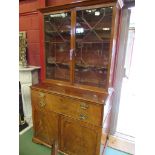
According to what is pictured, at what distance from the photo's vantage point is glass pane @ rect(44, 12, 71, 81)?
75.7 inches

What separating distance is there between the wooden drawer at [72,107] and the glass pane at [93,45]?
0.35 meters

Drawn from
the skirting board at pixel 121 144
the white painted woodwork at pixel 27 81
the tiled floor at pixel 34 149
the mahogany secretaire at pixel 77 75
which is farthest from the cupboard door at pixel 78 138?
the white painted woodwork at pixel 27 81

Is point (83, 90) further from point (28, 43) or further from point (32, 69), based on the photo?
point (28, 43)

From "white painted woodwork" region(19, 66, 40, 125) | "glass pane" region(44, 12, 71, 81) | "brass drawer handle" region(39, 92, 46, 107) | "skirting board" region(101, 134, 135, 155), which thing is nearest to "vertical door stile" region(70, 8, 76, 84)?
"glass pane" region(44, 12, 71, 81)

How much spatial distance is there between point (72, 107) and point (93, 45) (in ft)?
2.79

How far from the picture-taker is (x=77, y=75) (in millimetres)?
1917

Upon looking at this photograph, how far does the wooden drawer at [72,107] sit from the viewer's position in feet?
5.04

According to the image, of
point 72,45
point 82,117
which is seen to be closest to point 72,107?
point 82,117

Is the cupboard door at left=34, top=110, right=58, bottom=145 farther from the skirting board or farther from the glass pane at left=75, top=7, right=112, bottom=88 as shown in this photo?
the skirting board

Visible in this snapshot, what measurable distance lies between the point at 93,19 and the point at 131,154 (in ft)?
6.34

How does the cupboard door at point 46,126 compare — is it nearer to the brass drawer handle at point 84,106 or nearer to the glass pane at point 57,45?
the brass drawer handle at point 84,106

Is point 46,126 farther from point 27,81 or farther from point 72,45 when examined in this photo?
point 72,45

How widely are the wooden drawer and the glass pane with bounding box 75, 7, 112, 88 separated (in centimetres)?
35
